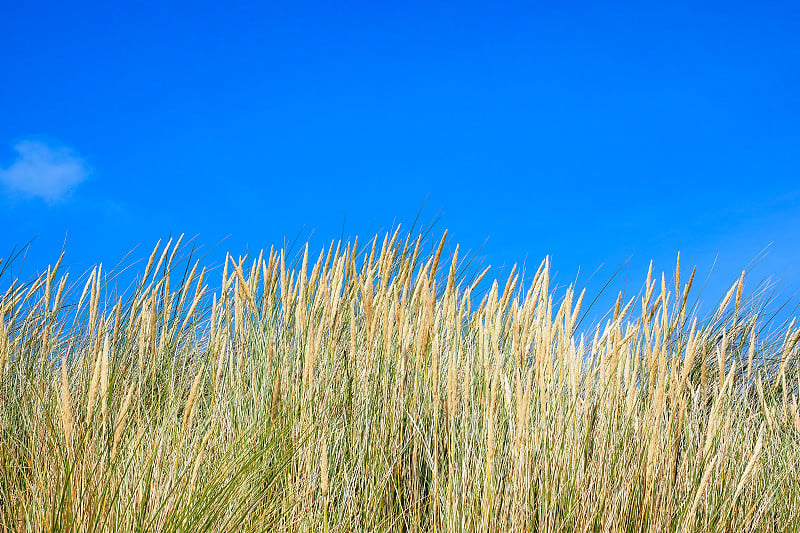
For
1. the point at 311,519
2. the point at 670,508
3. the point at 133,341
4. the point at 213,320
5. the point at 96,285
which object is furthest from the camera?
the point at 133,341

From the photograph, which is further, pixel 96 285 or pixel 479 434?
pixel 96 285

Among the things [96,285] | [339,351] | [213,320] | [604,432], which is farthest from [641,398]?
[96,285]

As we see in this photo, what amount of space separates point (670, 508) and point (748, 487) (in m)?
0.56

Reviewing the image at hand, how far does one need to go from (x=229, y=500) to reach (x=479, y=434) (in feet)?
2.44

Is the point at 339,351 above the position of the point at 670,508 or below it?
above

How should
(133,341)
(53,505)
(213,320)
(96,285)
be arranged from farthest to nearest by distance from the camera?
(133,341) < (213,320) < (96,285) < (53,505)

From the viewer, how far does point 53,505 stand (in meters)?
1.38

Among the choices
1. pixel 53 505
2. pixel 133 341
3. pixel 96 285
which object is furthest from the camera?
pixel 133 341

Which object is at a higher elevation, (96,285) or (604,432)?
(96,285)

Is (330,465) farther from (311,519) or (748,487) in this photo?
(748,487)

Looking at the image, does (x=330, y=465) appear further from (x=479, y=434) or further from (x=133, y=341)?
(x=133, y=341)

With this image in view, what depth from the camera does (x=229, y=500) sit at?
1.53 meters

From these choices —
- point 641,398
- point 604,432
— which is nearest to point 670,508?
point 604,432

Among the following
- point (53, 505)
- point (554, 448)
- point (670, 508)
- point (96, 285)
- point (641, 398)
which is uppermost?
point (96, 285)
